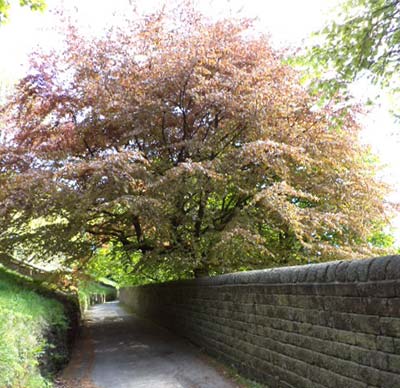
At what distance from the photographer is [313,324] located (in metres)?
5.04

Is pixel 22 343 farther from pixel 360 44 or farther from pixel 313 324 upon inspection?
pixel 360 44

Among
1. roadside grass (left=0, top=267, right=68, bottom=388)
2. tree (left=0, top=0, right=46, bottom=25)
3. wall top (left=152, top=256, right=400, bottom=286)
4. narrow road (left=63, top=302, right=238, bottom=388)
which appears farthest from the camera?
narrow road (left=63, top=302, right=238, bottom=388)

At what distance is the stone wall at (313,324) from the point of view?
3.83 m

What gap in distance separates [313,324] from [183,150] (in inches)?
256

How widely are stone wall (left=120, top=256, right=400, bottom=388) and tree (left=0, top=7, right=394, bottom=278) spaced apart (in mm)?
1986

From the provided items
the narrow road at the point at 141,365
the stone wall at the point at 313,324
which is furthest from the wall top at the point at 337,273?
the narrow road at the point at 141,365

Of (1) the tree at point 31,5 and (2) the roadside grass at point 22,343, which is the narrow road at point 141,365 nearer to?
(2) the roadside grass at point 22,343

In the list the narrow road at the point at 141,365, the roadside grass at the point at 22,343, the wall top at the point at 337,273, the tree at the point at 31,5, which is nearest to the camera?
the wall top at the point at 337,273

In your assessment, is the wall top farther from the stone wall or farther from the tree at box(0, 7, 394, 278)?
the tree at box(0, 7, 394, 278)

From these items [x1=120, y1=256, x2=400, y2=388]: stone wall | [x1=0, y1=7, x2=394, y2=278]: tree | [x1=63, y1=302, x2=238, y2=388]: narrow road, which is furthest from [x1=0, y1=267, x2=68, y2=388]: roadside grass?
[x1=120, y1=256, x2=400, y2=388]: stone wall

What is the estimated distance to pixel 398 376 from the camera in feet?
11.9

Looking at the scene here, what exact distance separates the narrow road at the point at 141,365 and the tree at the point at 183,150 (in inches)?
85.7

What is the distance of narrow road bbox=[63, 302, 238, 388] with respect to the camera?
7258mm

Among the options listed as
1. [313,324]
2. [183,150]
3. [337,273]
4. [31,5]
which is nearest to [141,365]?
[313,324]
